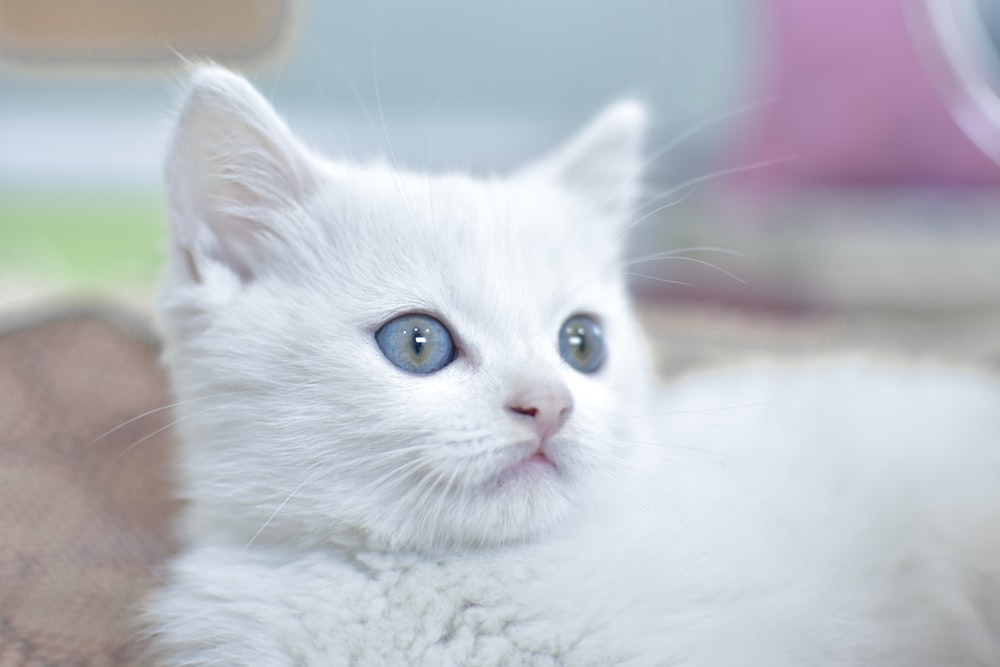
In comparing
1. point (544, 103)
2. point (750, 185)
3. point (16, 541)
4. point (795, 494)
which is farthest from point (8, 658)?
point (544, 103)

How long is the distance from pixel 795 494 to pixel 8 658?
3.36 feet

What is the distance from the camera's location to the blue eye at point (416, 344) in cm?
107

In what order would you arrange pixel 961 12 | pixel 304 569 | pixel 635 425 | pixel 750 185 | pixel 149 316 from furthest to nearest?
pixel 750 185, pixel 961 12, pixel 149 316, pixel 635 425, pixel 304 569

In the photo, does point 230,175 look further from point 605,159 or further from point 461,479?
point 605,159

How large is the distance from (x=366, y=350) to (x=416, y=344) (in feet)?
0.20

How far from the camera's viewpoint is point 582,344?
1.27 m

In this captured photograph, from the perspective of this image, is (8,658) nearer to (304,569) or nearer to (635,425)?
(304,569)

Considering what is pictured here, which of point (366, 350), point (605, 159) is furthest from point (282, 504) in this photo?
point (605, 159)

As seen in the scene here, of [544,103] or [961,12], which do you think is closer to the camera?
[961,12]

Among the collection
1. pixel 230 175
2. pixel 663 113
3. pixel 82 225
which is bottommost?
pixel 230 175

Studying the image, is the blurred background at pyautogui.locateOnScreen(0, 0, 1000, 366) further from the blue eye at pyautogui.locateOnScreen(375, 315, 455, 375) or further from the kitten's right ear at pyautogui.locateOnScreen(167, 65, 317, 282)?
the blue eye at pyautogui.locateOnScreen(375, 315, 455, 375)

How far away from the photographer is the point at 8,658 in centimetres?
95

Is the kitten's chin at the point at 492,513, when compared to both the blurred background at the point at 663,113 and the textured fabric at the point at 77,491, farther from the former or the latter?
the blurred background at the point at 663,113

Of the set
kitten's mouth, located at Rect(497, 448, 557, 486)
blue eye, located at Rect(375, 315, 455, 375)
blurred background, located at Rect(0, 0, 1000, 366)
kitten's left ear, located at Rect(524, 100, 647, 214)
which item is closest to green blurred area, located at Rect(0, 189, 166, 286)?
blurred background, located at Rect(0, 0, 1000, 366)
